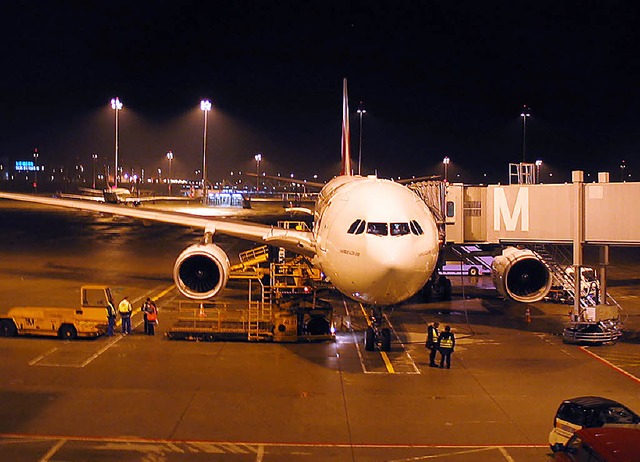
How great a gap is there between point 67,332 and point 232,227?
6.92m

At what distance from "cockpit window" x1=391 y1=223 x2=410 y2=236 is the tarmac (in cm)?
330

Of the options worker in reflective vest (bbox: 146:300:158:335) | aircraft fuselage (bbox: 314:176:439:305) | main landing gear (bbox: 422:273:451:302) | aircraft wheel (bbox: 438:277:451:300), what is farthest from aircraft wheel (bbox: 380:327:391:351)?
aircraft wheel (bbox: 438:277:451:300)

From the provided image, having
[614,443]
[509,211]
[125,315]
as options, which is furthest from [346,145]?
[614,443]

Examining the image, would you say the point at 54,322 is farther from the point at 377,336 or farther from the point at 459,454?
the point at 459,454

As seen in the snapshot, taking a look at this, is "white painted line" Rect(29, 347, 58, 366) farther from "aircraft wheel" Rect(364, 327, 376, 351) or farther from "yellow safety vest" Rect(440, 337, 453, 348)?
"yellow safety vest" Rect(440, 337, 453, 348)

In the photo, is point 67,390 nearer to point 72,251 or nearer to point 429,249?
point 429,249

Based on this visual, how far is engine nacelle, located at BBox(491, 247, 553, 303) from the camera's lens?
2288cm

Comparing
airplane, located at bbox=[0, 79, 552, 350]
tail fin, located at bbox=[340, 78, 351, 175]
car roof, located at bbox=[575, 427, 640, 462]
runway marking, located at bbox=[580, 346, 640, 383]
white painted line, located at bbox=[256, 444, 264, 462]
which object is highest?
tail fin, located at bbox=[340, 78, 351, 175]

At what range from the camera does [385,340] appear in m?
19.0

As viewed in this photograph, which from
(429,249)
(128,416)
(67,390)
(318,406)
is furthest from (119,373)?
(429,249)

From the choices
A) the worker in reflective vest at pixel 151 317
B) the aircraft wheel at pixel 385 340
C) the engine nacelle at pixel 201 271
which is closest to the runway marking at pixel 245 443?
the aircraft wheel at pixel 385 340

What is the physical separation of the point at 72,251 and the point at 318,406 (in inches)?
1285

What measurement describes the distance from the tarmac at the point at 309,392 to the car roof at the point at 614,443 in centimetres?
215

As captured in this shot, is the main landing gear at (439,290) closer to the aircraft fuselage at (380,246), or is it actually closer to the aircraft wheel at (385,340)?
the aircraft wheel at (385,340)
